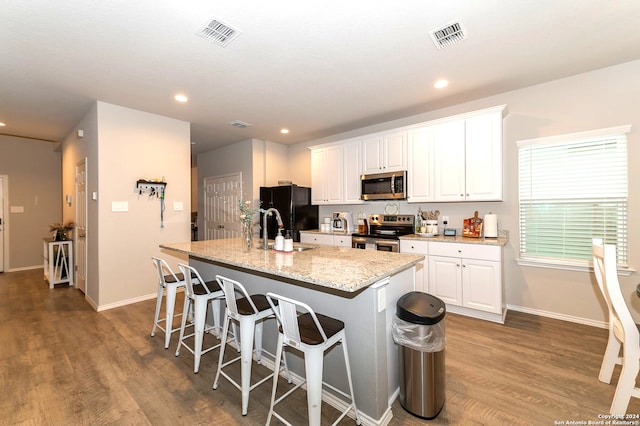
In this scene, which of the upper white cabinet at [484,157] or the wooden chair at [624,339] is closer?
the wooden chair at [624,339]

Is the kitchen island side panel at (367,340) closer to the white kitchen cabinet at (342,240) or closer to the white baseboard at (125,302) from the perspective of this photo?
the white kitchen cabinet at (342,240)

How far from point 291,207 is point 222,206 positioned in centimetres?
213

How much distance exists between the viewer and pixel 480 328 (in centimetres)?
306

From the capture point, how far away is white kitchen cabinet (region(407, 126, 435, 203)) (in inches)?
154

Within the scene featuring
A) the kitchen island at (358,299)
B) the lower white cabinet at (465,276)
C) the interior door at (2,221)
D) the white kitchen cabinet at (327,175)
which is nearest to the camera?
the kitchen island at (358,299)

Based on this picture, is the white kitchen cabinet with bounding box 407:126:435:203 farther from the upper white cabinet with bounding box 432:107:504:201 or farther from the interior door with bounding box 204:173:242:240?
the interior door with bounding box 204:173:242:240

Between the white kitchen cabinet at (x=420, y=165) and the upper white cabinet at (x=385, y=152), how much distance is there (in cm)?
11

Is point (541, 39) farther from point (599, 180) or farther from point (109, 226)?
point (109, 226)

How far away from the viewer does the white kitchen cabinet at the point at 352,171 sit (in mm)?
4703

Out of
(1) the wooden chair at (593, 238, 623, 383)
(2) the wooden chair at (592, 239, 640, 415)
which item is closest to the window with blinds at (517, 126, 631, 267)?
(1) the wooden chair at (593, 238, 623, 383)

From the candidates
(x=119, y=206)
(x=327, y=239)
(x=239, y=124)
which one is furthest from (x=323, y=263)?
(x=239, y=124)

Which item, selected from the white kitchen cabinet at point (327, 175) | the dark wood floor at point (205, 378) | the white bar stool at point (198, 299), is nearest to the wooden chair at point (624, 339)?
the dark wood floor at point (205, 378)

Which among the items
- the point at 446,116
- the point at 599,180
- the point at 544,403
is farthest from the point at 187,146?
the point at 599,180

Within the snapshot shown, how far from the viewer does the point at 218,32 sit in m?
2.30
